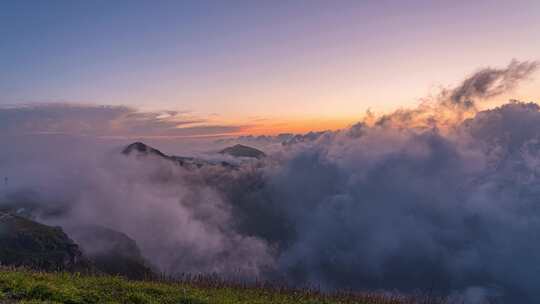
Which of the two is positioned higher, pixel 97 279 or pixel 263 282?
pixel 97 279

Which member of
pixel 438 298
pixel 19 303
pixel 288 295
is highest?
pixel 19 303

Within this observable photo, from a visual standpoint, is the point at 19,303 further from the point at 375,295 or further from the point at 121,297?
the point at 375,295

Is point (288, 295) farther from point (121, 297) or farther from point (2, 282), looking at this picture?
point (2, 282)

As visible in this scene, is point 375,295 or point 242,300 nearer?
point 242,300

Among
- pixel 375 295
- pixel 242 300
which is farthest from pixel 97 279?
pixel 375 295

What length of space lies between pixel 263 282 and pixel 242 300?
1098 centimetres

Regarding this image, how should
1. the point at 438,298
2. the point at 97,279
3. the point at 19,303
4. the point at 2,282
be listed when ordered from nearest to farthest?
the point at 19,303 → the point at 2,282 → the point at 97,279 → the point at 438,298

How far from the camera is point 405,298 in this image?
106 feet

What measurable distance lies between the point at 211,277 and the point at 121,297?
1556 cm

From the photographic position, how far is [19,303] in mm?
17312

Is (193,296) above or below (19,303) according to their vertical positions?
below

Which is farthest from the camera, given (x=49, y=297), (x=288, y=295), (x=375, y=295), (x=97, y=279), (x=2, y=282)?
(x=375, y=295)

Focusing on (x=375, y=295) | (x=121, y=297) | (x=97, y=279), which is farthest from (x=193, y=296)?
(x=375, y=295)

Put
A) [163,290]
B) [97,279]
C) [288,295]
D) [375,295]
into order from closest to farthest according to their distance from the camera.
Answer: [163,290]
[97,279]
[288,295]
[375,295]
